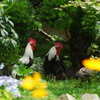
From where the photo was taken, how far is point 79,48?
301 inches

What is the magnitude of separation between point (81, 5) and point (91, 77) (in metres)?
1.83

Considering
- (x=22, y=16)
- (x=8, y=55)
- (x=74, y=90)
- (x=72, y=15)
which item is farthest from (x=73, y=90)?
(x=22, y=16)

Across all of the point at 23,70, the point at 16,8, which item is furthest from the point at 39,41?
the point at 23,70

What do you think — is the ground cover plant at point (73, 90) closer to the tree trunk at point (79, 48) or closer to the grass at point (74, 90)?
the grass at point (74, 90)

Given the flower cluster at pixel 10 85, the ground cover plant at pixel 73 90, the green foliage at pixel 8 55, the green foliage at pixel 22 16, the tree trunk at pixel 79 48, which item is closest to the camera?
the flower cluster at pixel 10 85

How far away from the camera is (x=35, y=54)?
344 inches

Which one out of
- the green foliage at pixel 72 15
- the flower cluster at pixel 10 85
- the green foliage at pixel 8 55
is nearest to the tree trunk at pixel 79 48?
the green foliage at pixel 72 15

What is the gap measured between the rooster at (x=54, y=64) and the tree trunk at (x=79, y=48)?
705mm

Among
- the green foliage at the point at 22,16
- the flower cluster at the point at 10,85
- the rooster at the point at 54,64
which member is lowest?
the rooster at the point at 54,64

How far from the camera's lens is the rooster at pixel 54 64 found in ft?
23.0

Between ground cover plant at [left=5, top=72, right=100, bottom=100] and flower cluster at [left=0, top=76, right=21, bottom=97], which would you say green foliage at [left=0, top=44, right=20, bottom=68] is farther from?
flower cluster at [left=0, top=76, right=21, bottom=97]

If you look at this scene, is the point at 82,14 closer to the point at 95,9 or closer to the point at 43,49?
the point at 95,9

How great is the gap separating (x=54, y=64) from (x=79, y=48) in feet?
3.23

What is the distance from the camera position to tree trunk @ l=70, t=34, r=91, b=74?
761cm
